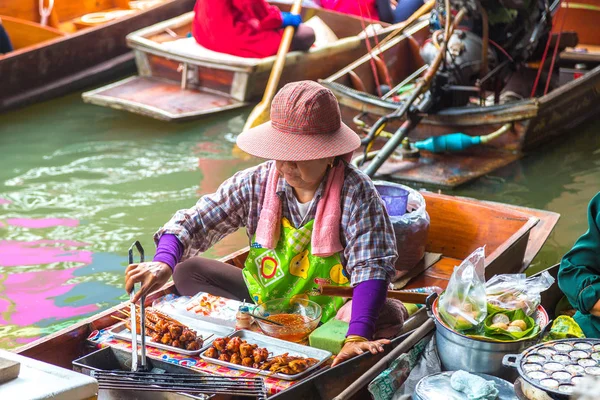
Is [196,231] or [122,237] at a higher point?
[196,231]

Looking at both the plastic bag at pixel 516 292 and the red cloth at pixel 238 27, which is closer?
Answer: the plastic bag at pixel 516 292

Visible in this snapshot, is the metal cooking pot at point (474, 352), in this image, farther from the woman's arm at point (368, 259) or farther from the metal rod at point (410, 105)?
the metal rod at point (410, 105)

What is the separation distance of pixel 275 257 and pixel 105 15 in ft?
20.9

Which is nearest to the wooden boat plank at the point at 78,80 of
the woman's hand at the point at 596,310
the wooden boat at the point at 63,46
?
the wooden boat at the point at 63,46

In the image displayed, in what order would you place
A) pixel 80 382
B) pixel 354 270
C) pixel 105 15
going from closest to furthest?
pixel 80 382, pixel 354 270, pixel 105 15

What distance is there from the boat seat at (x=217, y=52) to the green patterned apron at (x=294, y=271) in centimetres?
385

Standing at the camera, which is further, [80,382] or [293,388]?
[293,388]

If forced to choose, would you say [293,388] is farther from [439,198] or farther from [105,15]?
[105,15]

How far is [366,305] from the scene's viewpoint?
8.82 ft

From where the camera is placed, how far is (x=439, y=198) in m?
4.03

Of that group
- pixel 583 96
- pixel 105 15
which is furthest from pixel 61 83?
pixel 583 96

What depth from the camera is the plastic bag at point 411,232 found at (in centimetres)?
365

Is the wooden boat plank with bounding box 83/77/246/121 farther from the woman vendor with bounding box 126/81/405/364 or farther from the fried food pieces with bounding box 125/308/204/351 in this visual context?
the fried food pieces with bounding box 125/308/204/351

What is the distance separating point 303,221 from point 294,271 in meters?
0.19
